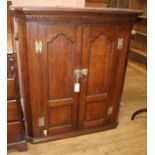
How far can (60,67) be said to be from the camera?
67.2 inches

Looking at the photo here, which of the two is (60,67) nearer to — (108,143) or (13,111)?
(13,111)

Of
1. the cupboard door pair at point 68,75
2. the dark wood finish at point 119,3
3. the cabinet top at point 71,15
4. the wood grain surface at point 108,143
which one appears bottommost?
the wood grain surface at point 108,143

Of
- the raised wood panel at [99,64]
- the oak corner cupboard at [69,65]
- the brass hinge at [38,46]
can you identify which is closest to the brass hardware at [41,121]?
the oak corner cupboard at [69,65]

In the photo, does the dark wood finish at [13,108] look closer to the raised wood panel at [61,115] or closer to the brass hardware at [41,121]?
the brass hardware at [41,121]

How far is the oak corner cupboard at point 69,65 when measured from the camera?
1533 mm

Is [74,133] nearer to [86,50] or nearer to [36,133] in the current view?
[36,133]

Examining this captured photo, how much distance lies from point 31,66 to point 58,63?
22 centimetres

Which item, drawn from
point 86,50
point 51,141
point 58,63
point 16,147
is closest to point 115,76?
point 86,50

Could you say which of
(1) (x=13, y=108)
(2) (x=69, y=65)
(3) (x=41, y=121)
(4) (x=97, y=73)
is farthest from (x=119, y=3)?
(1) (x=13, y=108)

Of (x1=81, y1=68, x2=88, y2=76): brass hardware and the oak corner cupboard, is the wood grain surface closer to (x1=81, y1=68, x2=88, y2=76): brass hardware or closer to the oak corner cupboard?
the oak corner cupboard

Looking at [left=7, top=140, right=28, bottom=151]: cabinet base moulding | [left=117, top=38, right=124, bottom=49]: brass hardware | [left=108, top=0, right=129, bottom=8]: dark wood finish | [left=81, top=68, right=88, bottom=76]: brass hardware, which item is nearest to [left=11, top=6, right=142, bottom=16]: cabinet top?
[left=117, top=38, right=124, bottom=49]: brass hardware

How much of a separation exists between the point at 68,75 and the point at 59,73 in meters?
0.08

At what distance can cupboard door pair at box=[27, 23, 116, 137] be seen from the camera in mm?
1605

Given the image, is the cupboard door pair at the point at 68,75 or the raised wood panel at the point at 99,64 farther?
the raised wood panel at the point at 99,64
